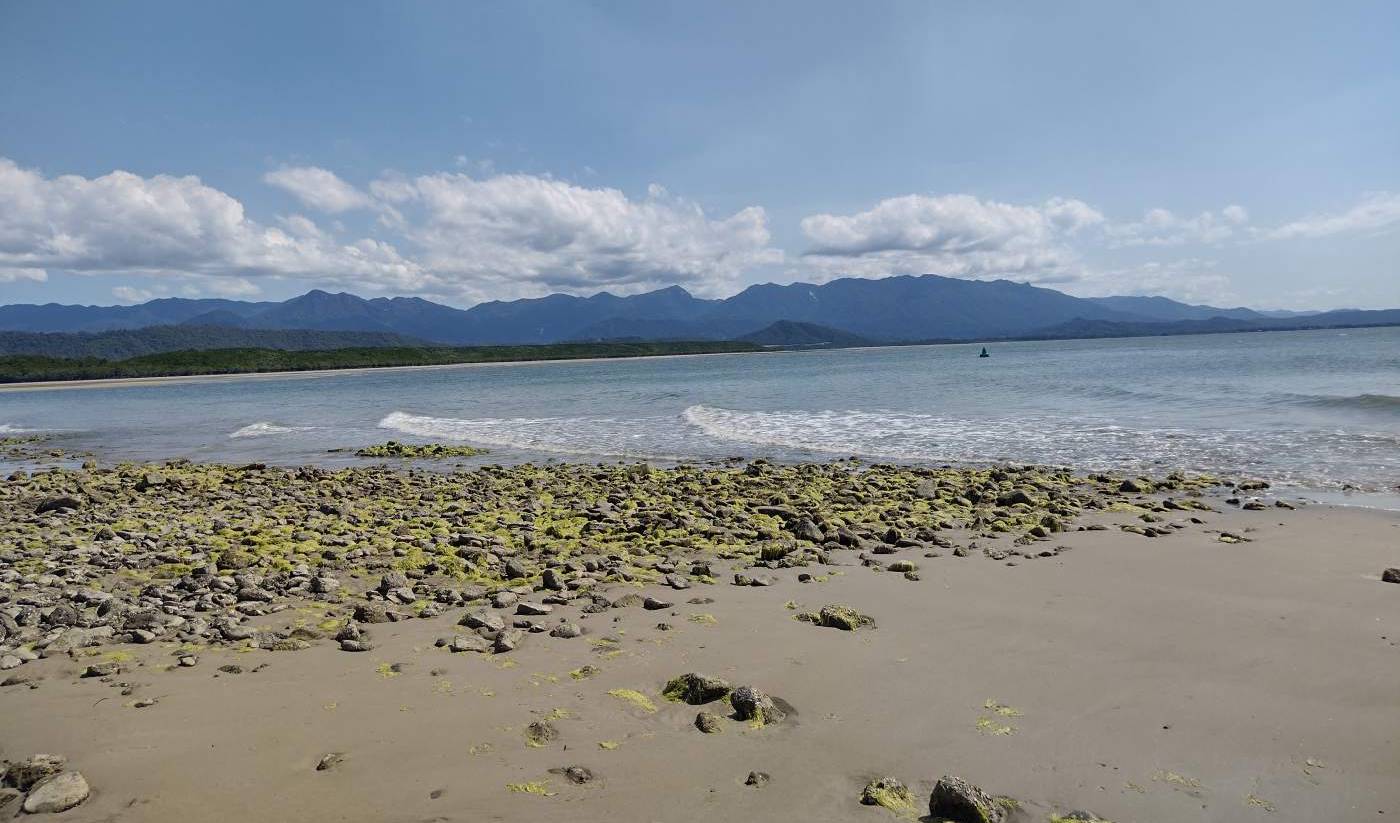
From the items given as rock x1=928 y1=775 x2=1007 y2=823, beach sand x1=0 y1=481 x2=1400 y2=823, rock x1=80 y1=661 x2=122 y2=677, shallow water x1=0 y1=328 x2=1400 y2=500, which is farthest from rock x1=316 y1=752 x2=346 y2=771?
shallow water x1=0 y1=328 x2=1400 y2=500

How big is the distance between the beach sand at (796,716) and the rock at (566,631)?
0.17 m

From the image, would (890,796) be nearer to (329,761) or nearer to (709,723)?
(709,723)

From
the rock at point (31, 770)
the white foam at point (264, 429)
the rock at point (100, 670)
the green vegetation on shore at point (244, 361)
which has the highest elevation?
the green vegetation on shore at point (244, 361)

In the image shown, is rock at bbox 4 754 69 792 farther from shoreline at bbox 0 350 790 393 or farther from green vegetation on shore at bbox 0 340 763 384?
green vegetation on shore at bbox 0 340 763 384

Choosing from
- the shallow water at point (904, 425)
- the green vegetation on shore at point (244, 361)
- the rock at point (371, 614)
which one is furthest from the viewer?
the green vegetation on shore at point (244, 361)

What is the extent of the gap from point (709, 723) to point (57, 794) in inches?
151

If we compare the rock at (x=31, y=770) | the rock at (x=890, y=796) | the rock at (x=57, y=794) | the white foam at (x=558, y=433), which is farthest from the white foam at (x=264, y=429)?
the rock at (x=890, y=796)

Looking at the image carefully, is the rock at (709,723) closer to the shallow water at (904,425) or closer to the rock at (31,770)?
the rock at (31,770)

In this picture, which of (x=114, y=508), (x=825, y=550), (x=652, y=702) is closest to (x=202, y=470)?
(x=114, y=508)

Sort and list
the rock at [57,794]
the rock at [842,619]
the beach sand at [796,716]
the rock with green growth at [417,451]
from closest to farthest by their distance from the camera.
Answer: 1. the rock at [57,794]
2. the beach sand at [796,716]
3. the rock at [842,619]
4. the rock with green growth at [417,451]

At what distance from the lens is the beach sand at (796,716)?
4367 millimetres

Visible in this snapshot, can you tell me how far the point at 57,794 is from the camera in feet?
14.0

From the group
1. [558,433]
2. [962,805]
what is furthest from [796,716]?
[558,433]

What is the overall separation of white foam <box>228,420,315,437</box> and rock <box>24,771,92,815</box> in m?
32.7
